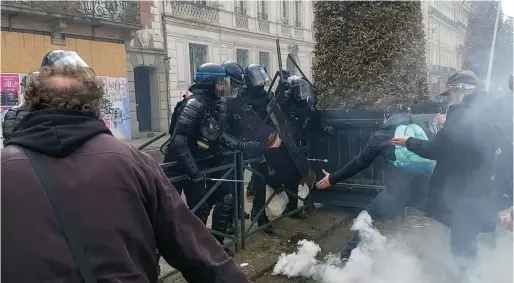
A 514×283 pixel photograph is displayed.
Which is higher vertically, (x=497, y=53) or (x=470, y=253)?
(x=497, y=53)

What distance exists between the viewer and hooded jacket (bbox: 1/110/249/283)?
1.35 meters

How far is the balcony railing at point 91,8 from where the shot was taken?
14.5 m

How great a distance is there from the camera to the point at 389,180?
4051 mm

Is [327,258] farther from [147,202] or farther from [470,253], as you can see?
[147,202]

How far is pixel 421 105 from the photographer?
6594 millimetres

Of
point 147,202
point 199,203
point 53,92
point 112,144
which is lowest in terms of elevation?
point 199,203

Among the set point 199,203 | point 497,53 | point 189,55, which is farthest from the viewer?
point 189,55

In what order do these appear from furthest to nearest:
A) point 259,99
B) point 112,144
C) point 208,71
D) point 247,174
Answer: point 247,174
point 259,99
point 208,71
point 112,144

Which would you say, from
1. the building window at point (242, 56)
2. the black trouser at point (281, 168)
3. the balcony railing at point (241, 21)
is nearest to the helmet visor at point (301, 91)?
the black trouser at point (281, 168)

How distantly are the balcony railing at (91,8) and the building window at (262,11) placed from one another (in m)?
7.60

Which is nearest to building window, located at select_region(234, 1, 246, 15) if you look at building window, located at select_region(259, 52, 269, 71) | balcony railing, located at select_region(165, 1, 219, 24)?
balcony railing, located at select_region(165, 1, 219, 24)

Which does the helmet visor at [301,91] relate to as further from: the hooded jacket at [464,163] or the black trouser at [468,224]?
the black trouser at [468,224]

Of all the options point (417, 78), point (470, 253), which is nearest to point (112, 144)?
point (470, 253)

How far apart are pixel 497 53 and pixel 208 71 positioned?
11.9m
